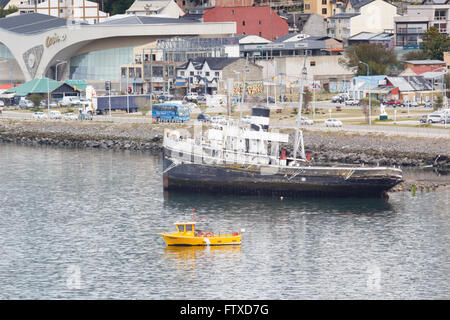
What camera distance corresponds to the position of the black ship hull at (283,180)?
62.9 m

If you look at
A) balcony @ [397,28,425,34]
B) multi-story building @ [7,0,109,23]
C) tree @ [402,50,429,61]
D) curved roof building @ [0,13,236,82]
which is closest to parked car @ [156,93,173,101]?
curved roof building @ [0,13,236,82]

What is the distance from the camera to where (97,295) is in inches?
1704

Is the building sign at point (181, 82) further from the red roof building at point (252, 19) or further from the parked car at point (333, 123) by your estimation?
the parked car at point (333, 123)

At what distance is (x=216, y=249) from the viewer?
2003 inches

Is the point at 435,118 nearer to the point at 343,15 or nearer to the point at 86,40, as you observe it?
the point at 343,15

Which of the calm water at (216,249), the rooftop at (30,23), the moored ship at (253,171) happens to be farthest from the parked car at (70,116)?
the moored ship at (253,171)

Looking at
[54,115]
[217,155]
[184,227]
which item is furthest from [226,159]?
[54,115]

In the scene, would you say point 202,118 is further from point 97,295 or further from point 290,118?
point 97,295

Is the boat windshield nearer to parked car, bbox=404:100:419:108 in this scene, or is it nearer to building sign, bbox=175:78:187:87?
parked car, bbox=404:100:419:108

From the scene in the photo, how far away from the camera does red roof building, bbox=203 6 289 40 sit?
15012 centimetres

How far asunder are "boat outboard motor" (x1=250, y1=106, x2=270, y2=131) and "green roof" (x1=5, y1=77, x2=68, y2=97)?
6004 centimetres

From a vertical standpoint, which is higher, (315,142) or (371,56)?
(371,56)

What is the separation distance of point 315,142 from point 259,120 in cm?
1568

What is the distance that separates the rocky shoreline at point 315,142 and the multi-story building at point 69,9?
54029 millimetres
